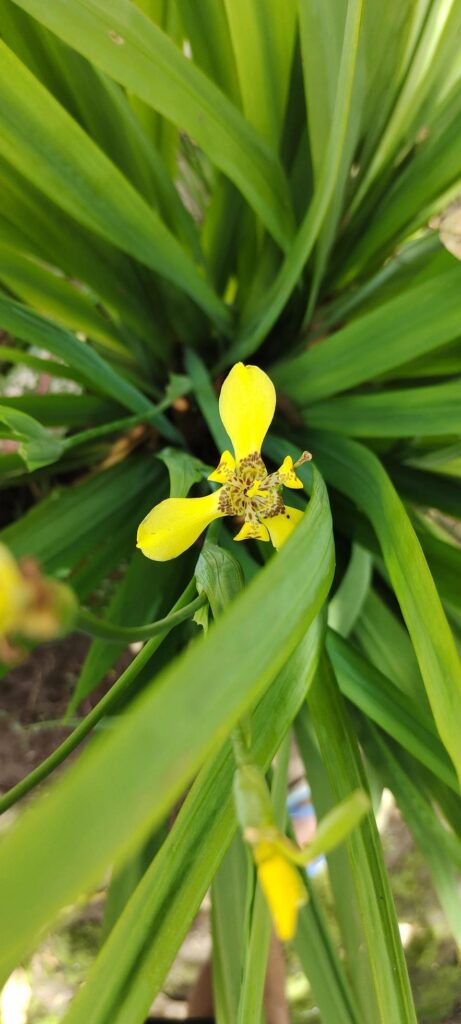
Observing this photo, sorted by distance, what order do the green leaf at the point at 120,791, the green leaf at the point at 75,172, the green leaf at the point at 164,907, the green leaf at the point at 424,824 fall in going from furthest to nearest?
the green leaf at the point at 424,824
the green leaf at the point at 75,172
the green leaf at the point at 164,907
the green leaf at the point at 120,791

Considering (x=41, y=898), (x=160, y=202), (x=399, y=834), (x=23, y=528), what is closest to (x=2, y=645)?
(x=41, y=898)

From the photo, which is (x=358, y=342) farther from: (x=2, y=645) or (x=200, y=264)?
(x=2, y=645)

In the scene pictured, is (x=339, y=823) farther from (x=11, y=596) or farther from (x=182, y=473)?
(x=182, y=473)

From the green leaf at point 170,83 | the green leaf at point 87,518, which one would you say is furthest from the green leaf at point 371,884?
the green leaf at point 170,83

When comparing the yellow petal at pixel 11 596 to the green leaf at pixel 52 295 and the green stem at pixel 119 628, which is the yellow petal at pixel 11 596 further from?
the green leaf at pixel 52 295

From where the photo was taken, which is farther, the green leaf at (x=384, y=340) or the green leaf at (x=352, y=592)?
the green leaf at (x=352, y=592)

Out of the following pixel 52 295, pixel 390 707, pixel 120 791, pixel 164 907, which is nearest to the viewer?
pixel 120 791

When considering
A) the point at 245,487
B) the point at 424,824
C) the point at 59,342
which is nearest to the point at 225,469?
the point at 245,487
